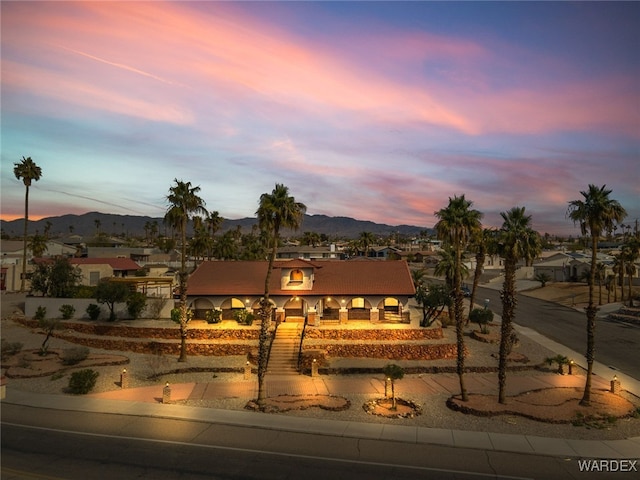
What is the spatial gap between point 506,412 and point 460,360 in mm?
3620

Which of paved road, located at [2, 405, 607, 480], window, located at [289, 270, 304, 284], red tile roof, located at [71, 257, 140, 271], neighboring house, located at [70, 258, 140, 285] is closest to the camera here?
paved road, located at [2, 405, 607, 480]

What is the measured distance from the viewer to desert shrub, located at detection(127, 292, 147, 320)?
42.2 metres

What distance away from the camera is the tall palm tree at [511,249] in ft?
82.3

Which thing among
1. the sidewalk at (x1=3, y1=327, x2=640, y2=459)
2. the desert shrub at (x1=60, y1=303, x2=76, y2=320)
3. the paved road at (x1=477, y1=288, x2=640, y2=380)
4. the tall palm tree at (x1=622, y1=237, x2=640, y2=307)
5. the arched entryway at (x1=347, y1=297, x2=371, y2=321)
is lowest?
the sidewalk at (x1=3, y1=327, x2=640, y2=459)

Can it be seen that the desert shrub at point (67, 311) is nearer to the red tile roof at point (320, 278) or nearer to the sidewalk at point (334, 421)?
the red tile roof at point (320, 278)

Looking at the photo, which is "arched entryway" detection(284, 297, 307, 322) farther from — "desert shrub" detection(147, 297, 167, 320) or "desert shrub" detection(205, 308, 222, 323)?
"desert shrub" detection(147, 297, 167, 320)

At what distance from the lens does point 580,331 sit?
4828 cm

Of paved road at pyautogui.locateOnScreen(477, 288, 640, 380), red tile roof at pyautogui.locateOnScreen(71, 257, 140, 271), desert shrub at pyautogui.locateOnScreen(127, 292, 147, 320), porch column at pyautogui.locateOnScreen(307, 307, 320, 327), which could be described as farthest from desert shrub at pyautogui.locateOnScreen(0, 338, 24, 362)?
paved road at pyautogui.locateOnScreen(477, 288, 640, 380)

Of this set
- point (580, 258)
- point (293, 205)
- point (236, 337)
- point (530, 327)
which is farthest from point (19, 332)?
point (580, 258)

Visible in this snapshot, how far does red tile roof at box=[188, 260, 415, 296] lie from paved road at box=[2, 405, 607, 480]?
65.7 feet

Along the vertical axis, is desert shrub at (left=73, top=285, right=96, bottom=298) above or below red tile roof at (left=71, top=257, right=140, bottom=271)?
below

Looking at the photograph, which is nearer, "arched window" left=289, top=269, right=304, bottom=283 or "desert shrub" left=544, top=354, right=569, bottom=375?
"desert shrub" left=544, top=354, right=569, bottom=375

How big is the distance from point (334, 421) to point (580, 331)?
38145 mm

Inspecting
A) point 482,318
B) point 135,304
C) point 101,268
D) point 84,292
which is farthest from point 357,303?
point 101,268
